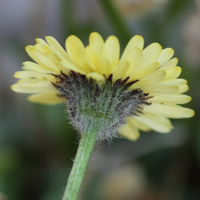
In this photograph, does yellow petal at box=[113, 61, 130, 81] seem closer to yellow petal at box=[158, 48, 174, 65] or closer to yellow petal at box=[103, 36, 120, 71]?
yellow petal at box=[103, 36, 120, 71]

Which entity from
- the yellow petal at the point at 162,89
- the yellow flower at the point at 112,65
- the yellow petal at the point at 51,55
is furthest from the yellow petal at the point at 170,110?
the yellow petal at the point at 51,55

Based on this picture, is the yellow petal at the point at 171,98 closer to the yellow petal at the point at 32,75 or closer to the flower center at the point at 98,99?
the flower center at the point at 98,99

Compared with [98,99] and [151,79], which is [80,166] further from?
[151,79]

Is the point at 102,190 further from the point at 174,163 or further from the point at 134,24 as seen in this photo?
the point at 134,24

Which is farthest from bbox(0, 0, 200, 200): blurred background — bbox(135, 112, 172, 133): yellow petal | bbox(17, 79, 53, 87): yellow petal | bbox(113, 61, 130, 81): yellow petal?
bbox(113, 61, 130, 81): yellow petal

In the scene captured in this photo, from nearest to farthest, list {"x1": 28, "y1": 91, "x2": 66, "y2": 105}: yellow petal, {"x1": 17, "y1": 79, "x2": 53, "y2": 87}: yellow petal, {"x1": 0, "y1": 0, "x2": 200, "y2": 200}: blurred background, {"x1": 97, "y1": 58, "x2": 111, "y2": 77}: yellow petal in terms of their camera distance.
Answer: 1. {"x1": 97, "y1": 58, "x2": 111, "y2": 77}: yellow petal
2. {"x1": 17, "y1": 79, "x2": 53, "y2": 87}: yellow petal
3. {"x1": 28, "y1": 91, "x2": 66, "y2": 105}: yellow petal
4. {"x1": 0, "y1": 0, "x2": 200, "y2": 200}: blurred background

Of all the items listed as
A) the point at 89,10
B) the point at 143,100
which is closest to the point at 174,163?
the point at 143,100

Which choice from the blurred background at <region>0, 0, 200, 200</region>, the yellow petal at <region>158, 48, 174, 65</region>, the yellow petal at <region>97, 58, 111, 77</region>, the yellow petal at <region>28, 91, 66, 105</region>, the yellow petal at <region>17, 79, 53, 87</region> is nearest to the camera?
the yellow petal at <region>97, 58, 111, 77</region>
